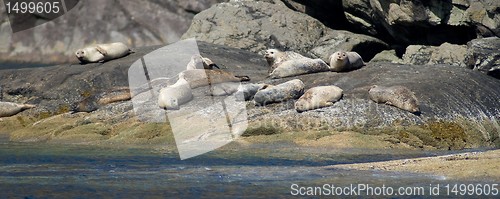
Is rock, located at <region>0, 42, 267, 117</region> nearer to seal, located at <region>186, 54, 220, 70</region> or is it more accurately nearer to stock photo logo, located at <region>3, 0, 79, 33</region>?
seal, located at <region>186, 54, 220, 70</region>

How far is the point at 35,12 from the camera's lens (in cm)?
2875

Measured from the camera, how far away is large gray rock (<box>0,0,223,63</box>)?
27.5 metres

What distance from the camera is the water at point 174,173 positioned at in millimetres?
11539

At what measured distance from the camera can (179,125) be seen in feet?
56.4

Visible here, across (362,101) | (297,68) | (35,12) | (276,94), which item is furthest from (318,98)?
(35,12)

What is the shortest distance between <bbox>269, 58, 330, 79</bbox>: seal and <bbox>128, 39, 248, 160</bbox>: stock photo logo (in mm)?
772

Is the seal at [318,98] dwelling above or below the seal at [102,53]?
above

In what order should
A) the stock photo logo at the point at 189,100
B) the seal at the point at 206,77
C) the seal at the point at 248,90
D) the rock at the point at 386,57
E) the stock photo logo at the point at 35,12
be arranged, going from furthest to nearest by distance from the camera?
the stock photo logo at the point at 35,12 < the rock at the point at 386,57 < the seal at the point at 206,77 < the seal at the point at 248,90 < the stock photo logo at the point at 189,100

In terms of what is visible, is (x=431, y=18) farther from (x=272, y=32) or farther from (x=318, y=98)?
(x=318, y=98)

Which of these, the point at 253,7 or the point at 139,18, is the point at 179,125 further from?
the point at 139,18

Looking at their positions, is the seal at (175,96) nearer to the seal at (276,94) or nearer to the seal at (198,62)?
the seal at (276,94)

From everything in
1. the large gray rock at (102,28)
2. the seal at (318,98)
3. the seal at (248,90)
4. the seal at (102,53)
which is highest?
the seal at (318,98)

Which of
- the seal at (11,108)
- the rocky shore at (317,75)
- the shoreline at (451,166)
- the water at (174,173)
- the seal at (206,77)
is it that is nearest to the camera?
the water at (174,173)

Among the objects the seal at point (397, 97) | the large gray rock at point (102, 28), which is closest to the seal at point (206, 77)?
the seal at point (397, 97)
